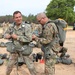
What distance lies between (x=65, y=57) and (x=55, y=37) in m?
3.47

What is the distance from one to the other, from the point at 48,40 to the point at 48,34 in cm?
14

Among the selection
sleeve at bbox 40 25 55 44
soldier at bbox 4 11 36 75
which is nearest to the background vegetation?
soldier at bbox 4 11 36 75

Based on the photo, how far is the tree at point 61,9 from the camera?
48812 mm

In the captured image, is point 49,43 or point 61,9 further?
point 61,9

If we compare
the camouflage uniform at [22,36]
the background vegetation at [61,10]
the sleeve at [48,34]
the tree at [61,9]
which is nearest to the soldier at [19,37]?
the camouflage uniform at [22,36]

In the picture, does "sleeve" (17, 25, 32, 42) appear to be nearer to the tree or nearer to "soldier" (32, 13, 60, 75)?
"soldier" (32, 13, 60, 75)

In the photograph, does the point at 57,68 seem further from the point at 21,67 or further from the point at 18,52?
the point at 18,52

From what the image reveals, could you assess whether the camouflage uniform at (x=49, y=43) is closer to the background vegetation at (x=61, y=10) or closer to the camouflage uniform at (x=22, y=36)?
the camouflage uniform at (x=22, y=36)

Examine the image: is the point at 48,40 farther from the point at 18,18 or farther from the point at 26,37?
the point at 18,18

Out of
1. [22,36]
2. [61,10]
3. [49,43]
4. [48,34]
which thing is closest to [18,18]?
[22,36]

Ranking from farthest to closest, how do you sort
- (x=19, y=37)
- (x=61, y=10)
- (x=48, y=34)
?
1. (x=61, y=10)
2. (x=19, y=37)
3. (x=48, y=34)

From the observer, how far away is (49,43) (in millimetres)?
5984

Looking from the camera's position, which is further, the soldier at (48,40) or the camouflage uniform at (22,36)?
the camouflage uniform at (22,36)

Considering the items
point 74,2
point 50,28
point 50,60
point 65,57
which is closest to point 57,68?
point 65,57
